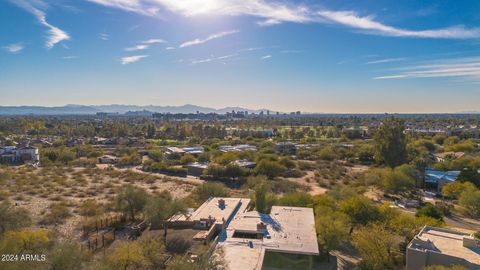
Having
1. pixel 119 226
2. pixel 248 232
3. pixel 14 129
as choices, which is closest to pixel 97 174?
pixel 119 226

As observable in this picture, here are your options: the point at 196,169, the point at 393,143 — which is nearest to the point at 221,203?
the point at 196,169

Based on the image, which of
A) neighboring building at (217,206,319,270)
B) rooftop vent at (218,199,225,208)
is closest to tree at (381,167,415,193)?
neighboring building at (217,206,319,270)

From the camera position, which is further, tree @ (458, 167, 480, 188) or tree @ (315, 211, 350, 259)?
tree @ (458, 167, 480, 188)

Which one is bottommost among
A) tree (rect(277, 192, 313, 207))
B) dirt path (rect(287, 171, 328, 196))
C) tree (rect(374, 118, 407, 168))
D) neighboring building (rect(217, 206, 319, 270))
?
dirt path (rect(287, 171, 328, 196))

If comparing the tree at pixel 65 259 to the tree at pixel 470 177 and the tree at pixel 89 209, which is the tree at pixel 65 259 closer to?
the tree at pixel 89 209

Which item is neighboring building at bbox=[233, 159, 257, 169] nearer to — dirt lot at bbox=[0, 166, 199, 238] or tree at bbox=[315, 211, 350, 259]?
dirt lot at bbox=[0, 166, 199, 238]

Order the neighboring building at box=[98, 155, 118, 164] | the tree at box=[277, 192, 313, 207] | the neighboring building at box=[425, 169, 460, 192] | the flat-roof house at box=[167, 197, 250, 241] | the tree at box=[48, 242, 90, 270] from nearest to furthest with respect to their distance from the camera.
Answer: the tree at box=[48, 242, 90, 270] < the flat-roof house at box=[167, 197, 250, 241] < the tree at box=[277, 192, 313, 207] < the neighboring building at box=[425, 169, 460, 192] < the neighboring building at box=[98, 155, 118, 164]
